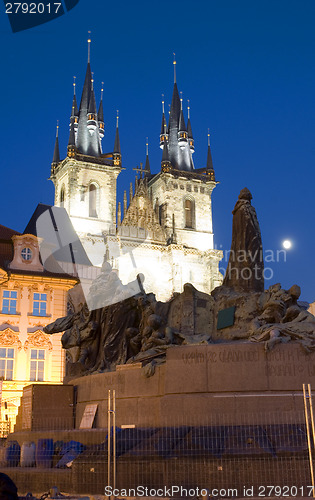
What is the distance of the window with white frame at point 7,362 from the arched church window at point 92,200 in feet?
113

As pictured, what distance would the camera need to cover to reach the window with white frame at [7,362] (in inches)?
1137

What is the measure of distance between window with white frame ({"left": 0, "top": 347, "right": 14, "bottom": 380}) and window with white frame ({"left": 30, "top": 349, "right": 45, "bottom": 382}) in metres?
0.95

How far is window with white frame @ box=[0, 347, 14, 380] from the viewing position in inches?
1137

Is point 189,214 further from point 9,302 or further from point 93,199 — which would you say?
point 9,302

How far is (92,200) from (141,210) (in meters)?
5.94

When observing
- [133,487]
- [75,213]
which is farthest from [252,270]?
[75,213]

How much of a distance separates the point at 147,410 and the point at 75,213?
5090cm

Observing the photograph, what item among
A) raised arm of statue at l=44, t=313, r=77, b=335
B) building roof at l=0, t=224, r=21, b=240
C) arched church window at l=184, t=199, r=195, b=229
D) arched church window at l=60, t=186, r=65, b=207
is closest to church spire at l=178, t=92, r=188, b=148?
arched church window at l=184, t=199, r=195, b=229

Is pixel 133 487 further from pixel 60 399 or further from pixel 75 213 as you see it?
pixel 75 213

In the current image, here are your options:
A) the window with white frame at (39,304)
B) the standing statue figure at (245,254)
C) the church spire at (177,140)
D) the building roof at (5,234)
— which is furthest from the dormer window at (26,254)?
the church spire at (177,140)

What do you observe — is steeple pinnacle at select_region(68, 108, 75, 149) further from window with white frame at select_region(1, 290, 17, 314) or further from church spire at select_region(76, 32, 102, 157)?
window with white frame at select_region(1, 290, 17, 314)

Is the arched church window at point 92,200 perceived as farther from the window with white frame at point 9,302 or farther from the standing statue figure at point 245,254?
the standing statue figure at point 245,254

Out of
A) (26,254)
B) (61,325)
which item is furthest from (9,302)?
(61,325)

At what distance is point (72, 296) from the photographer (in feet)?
97.3
